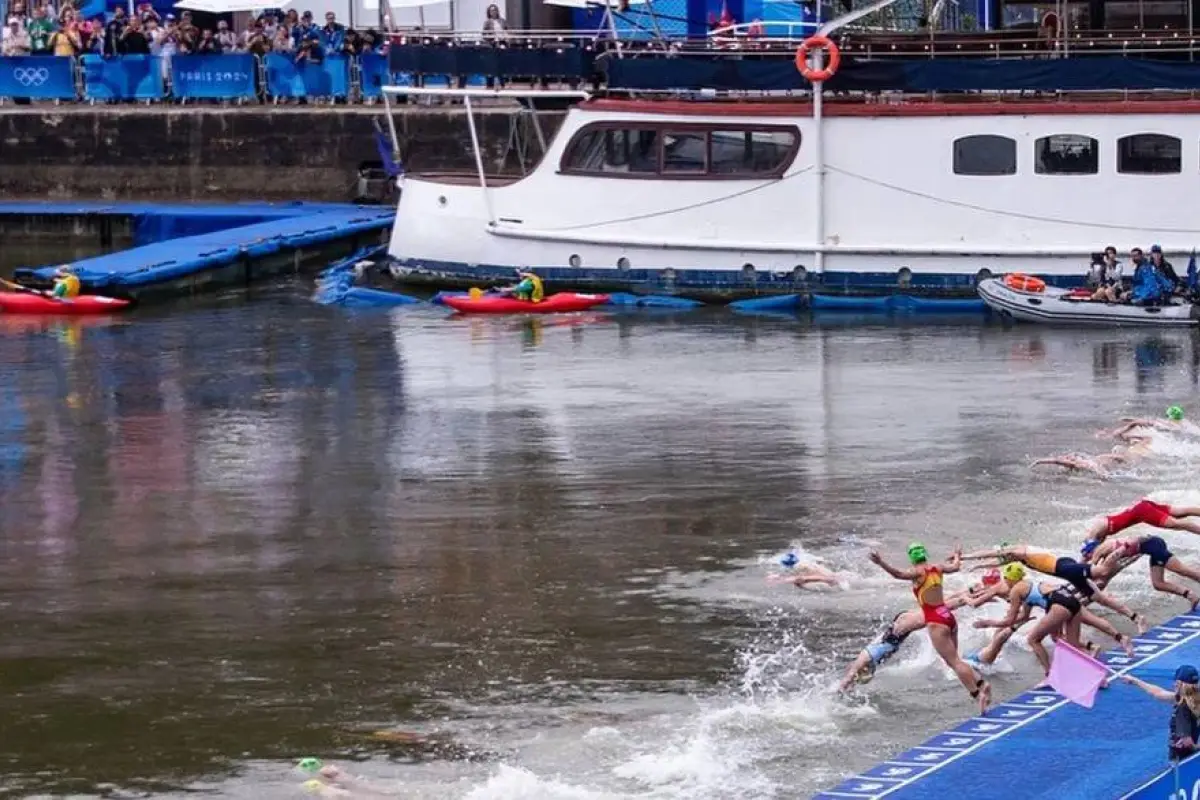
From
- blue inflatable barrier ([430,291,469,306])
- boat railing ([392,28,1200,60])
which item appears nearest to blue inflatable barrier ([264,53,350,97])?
boat railing ([392,28,1200,60])

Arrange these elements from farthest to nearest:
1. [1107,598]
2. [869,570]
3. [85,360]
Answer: [85,360] → [869,570] → [1107,598]

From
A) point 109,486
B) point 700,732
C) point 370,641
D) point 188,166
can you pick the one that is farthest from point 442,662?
point 188,166

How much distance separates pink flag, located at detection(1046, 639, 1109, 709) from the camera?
15820 mm

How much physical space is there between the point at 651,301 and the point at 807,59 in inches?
187

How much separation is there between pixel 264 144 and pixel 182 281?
802 centimetres

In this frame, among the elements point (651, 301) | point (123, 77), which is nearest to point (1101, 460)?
point (651, 301)

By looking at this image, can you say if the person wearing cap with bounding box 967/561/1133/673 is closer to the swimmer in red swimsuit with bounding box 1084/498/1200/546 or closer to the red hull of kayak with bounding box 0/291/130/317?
the swimmer in red swimsuit with bounding box 1084/498/1200/546

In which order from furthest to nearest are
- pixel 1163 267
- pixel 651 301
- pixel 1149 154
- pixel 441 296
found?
pixel 441 296, pixel 651 301, pixel 1149 154, pixel 1163 267

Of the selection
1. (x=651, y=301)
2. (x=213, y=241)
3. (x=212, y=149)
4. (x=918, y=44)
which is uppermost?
(x=918, y=44)

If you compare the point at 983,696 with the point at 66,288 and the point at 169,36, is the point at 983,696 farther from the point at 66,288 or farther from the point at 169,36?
the point at 169,36

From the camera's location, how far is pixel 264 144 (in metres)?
47.8

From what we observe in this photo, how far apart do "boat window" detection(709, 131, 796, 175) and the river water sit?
250 centimetres

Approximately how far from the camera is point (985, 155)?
36.8 metres

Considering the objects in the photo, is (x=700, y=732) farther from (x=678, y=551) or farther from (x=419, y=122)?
(x=419, y=122)
